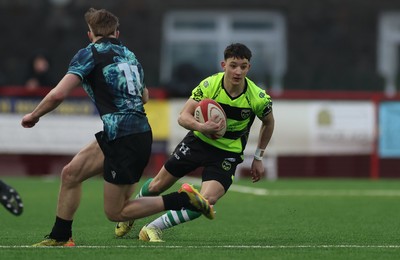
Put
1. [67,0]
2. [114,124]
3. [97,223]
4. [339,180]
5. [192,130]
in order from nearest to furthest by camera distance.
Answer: [114,124]
[192,130]
[97,223]
[339,180]
[67,0]

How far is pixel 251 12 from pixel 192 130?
17848 mm

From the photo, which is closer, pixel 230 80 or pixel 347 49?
pixel 230 80

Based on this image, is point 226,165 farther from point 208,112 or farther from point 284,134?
point 284,134

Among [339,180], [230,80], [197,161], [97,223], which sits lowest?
[339,180]

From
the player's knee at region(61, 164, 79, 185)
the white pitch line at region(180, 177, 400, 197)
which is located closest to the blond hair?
the player's knee at region(61, 164, 79, 185)

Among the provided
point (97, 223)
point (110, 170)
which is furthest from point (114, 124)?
point (97, 223)

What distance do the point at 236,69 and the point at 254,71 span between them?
16852mm

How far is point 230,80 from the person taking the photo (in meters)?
10.0

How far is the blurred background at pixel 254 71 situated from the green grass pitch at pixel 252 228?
7.74 feet

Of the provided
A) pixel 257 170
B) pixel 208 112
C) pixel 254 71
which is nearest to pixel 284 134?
pixel 254 71

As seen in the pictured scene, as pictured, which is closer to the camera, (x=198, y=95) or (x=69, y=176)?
(x=69, y=176)

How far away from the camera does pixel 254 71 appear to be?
26734mm

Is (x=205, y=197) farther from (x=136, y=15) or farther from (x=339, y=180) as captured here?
(x=136, y=15)

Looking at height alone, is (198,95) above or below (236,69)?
below
